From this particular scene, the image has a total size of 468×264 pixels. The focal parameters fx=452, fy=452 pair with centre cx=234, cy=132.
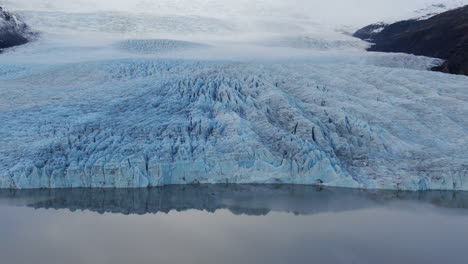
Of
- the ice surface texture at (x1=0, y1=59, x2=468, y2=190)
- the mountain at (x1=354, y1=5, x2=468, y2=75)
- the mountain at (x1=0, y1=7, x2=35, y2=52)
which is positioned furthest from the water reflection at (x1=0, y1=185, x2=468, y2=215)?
the mountain at (x1=0, y1=7, x2=35, y2=52)

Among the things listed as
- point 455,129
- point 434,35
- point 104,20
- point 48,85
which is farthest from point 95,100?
point 434,35

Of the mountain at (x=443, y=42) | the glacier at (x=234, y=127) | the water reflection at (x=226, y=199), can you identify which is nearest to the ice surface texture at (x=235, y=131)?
the glacier at (x=234, y=127)

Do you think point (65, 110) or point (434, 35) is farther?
point (434, 35)

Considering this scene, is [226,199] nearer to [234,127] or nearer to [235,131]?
[235,131]

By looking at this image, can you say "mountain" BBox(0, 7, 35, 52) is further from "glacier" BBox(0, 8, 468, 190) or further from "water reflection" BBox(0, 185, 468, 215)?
"water reflection" BBox(0, 185, 468, 215)

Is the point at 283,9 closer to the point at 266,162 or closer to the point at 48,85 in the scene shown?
the point at 48,85

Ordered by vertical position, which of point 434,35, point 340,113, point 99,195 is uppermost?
point 434,35
